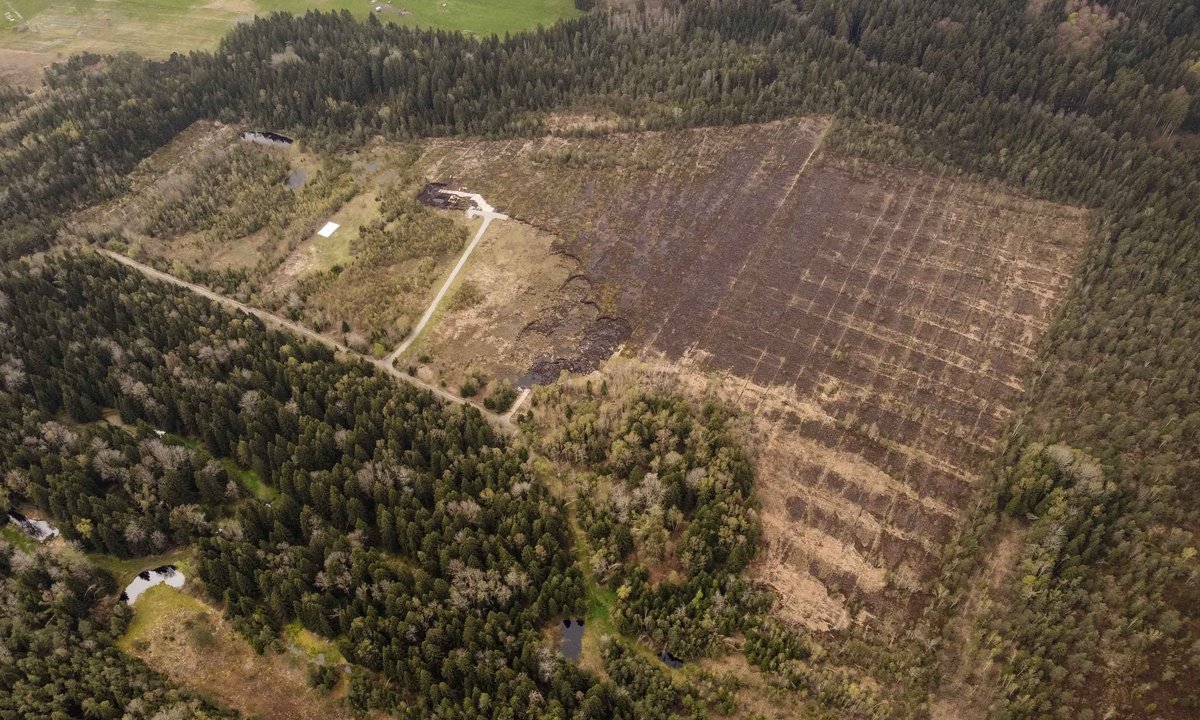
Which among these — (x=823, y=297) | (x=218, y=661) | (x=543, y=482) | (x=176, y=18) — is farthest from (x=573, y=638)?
(x=176, y=18)

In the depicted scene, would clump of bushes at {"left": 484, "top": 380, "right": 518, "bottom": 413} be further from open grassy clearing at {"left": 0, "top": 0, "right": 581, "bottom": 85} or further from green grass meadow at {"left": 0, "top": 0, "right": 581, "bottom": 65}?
open grassy clearing at {"left": 0, "top": 0, "right": 581, "bottom": 85}

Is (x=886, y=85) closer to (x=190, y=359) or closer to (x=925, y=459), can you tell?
(x=925, y=459)

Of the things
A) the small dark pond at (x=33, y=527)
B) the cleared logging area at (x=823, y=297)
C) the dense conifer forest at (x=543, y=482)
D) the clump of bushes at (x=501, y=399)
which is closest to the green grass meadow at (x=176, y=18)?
the dense conifer forest at (x=543, y=482)

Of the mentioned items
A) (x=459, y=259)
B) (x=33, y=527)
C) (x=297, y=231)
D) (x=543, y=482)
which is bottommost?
(x=33, y=527)

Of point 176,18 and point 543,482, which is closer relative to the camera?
point 543,482

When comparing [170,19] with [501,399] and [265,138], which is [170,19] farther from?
[501,399]

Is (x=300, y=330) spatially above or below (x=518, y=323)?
below

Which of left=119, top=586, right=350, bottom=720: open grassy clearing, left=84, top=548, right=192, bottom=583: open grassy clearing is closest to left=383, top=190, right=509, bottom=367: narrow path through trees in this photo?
left=84, top=548, right=192, bottom=583: open grassy clearing
